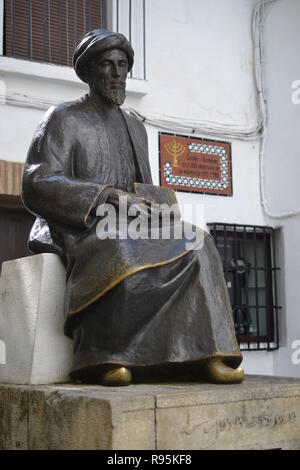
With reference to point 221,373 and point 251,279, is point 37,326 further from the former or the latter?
point 251,279

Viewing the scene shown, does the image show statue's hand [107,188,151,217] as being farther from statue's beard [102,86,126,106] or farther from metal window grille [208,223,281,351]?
metal window grille [208,223,281,351]

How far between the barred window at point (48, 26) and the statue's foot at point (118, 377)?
3.56 meters

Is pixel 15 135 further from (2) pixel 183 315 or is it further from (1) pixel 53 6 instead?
(2) pixel 183 315

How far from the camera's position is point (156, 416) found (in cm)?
238

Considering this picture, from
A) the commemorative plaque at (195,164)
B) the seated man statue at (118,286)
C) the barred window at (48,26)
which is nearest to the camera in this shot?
the seated man statue at (118,286)

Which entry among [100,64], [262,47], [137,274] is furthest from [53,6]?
[137,274]

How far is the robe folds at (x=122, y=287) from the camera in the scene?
2.80m

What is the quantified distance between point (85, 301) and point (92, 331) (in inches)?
4.7

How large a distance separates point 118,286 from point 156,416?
58 centimetres
